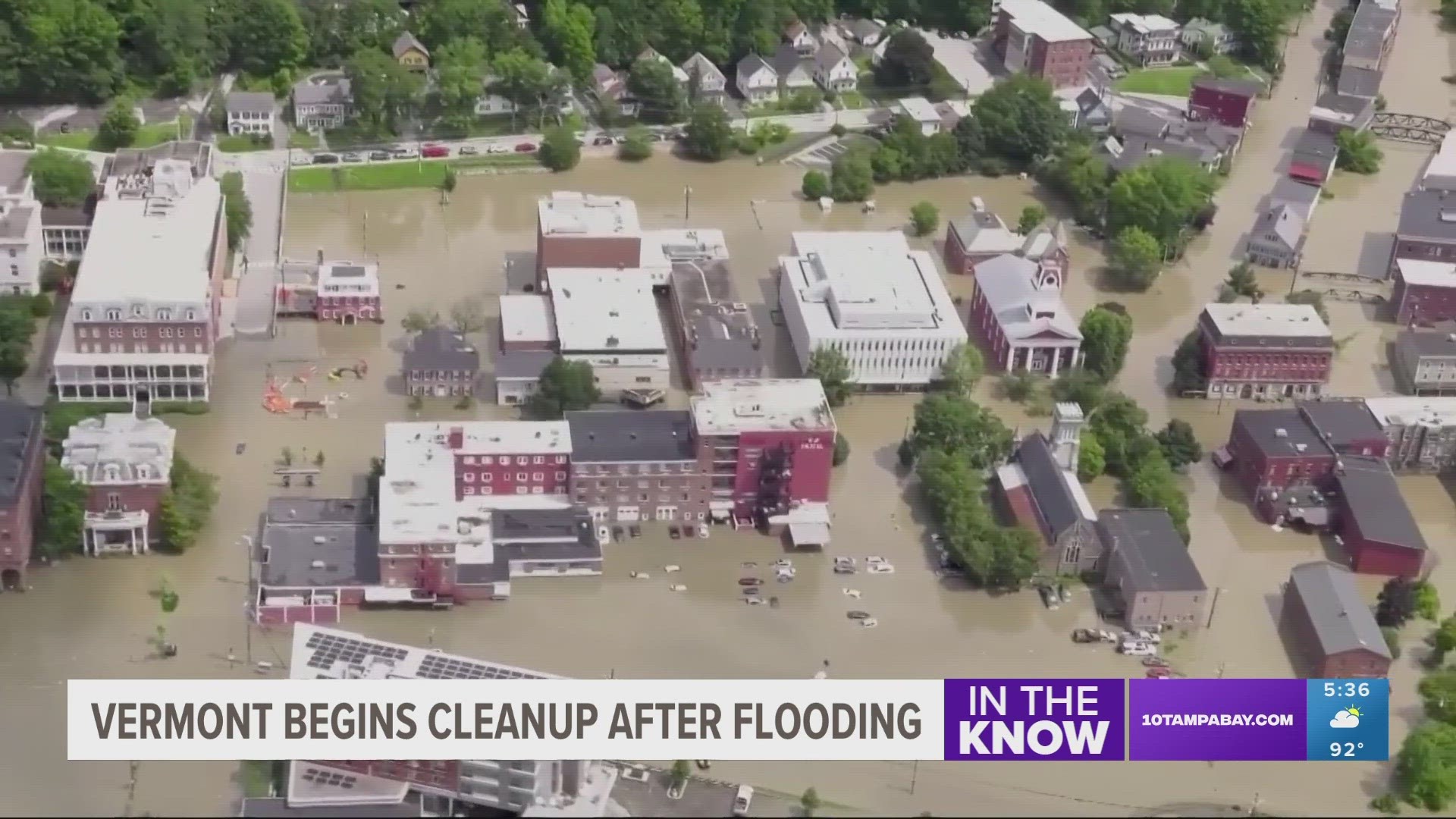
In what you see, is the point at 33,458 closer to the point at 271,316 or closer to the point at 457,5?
the point at 271,316

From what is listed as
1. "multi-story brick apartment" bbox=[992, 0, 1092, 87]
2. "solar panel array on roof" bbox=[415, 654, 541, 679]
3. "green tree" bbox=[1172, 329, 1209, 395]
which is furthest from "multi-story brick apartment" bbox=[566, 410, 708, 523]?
"multi-story brick apartment" bbox=[992, 0, 1092, 87]

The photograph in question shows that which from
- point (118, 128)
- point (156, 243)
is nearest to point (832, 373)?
point (156, 243)

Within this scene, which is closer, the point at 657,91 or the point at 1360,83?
the point at 657,91

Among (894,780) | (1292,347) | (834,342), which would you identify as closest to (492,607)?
(894,780)

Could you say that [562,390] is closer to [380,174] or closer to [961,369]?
[961,369]

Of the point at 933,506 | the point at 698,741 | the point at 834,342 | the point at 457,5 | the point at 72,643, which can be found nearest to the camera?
the point at 698,741

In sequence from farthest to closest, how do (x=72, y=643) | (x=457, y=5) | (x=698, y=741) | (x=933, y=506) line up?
(x=457, y=5) < (x=933, y=506) < (x=72, y=643) < (x=698, y=741)
